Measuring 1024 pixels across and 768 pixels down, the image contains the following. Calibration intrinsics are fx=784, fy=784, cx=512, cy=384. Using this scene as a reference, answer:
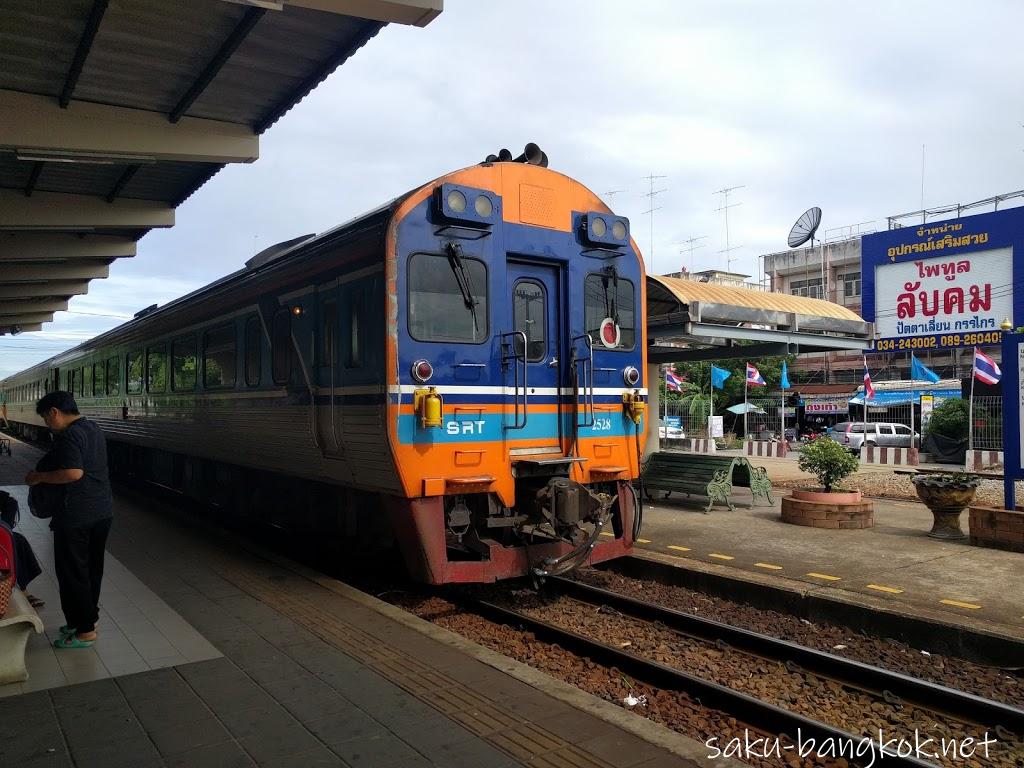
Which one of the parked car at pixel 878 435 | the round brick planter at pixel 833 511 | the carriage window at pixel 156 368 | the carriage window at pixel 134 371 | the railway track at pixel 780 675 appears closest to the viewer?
the railway track at pixel 780 675

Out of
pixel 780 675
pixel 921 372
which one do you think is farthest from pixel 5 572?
pixel 921 372

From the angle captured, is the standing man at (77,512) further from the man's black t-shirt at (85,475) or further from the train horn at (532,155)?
the train horn at (532,155)

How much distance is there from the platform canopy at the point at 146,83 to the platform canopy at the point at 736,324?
4.86 meters

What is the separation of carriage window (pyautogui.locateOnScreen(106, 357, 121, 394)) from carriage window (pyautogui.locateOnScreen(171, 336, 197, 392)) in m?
4.20

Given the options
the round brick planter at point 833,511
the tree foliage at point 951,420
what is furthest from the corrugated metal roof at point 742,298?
the tree foliage at point 951,420

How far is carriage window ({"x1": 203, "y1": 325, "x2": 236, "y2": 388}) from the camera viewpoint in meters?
8.84

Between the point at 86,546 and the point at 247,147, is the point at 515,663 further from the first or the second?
the point at 247,147

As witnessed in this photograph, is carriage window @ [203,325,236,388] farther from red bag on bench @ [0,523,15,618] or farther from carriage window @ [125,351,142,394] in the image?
red bag on bench @ [0,523,15,618]

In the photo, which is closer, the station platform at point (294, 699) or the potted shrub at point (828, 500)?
the station platform at point (294, 699)

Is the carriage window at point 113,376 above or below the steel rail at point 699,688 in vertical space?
above

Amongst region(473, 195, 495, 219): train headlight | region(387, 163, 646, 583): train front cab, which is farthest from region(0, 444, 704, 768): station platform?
region(473, 195, 495, 219): train headlight

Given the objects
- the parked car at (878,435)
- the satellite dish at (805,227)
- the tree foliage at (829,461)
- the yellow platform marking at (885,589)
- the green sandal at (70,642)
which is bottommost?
the parked car at (878,435)

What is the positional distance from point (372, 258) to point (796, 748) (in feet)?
13.9

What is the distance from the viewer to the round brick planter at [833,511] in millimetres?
9602
